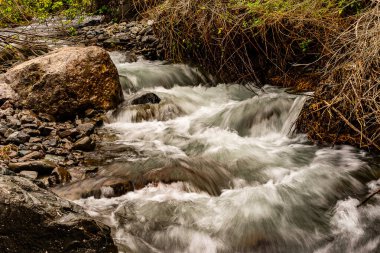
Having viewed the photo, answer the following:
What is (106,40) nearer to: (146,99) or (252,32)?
(146,99)

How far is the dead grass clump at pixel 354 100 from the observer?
3.79 meters

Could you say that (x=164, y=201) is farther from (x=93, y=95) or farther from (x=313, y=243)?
(x=93, y=95)

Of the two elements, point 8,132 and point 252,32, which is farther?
point 252,32

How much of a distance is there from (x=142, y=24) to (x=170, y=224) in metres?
7.12

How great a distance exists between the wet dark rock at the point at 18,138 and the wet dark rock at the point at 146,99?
6.15 feet

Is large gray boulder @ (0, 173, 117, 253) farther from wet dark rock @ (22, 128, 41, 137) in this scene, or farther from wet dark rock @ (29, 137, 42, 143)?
wet dark rock @ (22, 128, 41, 137)

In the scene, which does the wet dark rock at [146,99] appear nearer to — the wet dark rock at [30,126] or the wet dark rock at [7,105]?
the wet dark rock at [30,126]

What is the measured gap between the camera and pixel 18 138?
14.9ft

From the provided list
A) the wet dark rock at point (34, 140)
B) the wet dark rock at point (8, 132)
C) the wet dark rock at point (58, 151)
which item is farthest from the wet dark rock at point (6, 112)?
the wet dark rock at point (58, 151)

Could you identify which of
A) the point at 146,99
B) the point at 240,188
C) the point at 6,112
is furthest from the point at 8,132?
the point at 240,188

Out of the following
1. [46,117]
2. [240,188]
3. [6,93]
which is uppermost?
[6,93]

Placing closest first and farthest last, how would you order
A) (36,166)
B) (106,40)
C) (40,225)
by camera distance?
(40,225), (36,166), (106,40)

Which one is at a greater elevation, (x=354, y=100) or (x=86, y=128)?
(x=354, y=100)

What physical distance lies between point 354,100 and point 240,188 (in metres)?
1.57
